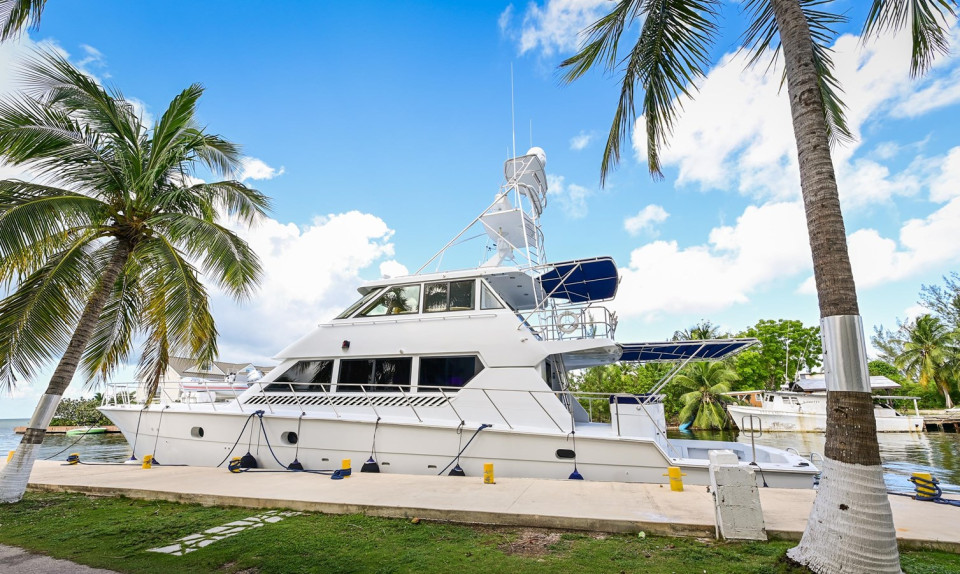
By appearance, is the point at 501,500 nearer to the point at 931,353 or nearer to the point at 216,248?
the point at 216,248

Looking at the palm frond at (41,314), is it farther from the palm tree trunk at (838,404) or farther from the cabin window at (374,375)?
the palm tree trunk at (838,404)

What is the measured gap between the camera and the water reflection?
421 inches

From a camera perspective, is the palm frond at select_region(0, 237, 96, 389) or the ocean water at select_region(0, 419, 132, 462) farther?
the ocean water at select_region(0, 419, 132, 462)

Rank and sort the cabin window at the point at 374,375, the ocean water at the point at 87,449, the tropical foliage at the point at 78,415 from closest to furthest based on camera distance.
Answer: the cabin window at the point at 374,375 < the ocean water at the point at 87,449 < the tropical foliage at the point at 78,415

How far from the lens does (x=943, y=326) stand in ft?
103

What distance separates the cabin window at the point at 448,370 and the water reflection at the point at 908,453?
20.8ft

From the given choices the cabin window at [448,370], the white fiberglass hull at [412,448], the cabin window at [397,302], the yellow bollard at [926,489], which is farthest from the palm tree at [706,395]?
the cabin window at [397,302]

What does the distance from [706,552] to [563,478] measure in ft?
11.5

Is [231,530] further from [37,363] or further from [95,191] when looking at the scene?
[95,191]

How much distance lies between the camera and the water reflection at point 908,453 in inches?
421

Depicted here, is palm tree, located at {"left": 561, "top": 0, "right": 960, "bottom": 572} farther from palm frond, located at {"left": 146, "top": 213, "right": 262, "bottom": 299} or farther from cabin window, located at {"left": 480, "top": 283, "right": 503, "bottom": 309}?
palm frond, located at {"left": 146, "top": 213, "right": 262, "bottom": 299}

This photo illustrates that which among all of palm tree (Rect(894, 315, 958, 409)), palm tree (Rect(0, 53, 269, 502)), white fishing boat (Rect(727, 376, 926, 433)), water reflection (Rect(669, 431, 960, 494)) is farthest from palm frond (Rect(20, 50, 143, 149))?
palm tree (Rect(894, 315, 958, 409))

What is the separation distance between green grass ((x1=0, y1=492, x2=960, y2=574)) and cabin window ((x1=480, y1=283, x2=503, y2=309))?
14.2ft

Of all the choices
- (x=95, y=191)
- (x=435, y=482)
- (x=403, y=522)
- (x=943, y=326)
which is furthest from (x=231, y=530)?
(x=943, y=326)
